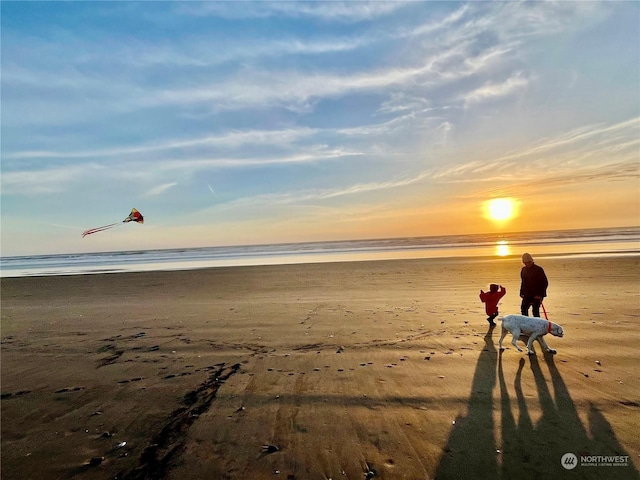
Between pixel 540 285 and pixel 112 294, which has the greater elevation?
pixel 540 285

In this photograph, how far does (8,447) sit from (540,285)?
977 cm

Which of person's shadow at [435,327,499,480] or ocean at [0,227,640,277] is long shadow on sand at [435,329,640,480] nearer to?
person's shadow at [435,327,499,480]

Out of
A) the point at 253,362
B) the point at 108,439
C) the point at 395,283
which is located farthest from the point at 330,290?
the point at 108,439

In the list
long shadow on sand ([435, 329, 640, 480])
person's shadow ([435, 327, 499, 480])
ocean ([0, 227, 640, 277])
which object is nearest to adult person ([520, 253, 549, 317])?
long shadow on sand ([435, 329, 640, 480])

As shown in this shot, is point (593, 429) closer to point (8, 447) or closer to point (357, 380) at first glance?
point (357, 380)

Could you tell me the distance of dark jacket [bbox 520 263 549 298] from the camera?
787 centimetres

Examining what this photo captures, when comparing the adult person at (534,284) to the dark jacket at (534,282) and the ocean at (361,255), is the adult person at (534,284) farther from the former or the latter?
the ocean at (361,255)

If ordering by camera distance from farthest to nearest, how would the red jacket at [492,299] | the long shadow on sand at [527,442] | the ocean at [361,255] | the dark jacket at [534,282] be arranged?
the ocean at [361,255] → the red jacket at [492,299] → the dark jacket at [534,282] → the long shadow on sand at [527,442]

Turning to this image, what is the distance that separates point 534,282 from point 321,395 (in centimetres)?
584

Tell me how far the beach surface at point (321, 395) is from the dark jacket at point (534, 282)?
3.78 ft

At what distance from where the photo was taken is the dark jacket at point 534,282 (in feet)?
25.8

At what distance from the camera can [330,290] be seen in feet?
49.0

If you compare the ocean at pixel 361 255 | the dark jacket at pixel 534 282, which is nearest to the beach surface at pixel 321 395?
the dark jacket at pixel 534 282

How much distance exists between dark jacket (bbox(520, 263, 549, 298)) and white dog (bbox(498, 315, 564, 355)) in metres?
1.53
